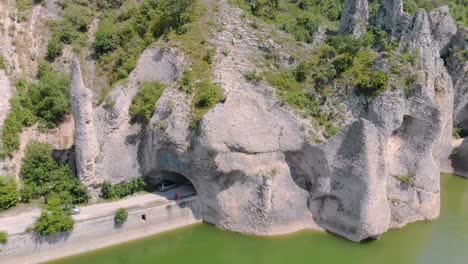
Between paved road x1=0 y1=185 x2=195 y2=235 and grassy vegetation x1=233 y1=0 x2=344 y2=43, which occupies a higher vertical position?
grassy vegetation x1=233 y1=0 x2=344 y2=43

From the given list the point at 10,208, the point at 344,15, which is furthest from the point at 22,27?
the point at 344,15

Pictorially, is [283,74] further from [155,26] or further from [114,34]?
[114,34]

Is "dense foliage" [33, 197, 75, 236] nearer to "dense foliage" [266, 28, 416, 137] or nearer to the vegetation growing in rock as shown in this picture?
the vegetation growing in rock

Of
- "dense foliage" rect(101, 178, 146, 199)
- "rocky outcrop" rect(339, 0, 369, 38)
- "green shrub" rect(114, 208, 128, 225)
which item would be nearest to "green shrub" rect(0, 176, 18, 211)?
"dense foliage" rect(101, 178, 146, 199)

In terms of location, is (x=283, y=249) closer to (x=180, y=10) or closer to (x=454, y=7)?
(x=180, y=10)

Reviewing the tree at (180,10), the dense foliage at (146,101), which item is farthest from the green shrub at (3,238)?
the tree at (180,10)
